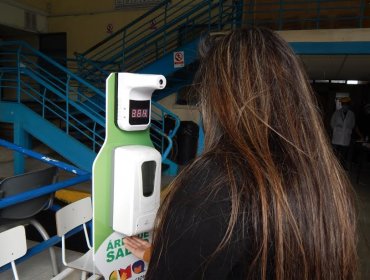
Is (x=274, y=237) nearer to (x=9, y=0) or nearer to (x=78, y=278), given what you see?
(x=78, y=278)

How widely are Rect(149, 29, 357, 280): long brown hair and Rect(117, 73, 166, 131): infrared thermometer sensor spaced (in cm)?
65

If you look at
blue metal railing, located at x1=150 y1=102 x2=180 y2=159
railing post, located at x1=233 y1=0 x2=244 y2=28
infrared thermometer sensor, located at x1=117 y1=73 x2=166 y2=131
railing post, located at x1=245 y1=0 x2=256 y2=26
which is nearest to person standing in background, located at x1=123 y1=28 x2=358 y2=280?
infrared thermometer sensor, located at x1=117 y1=73 x2=166 y2=131

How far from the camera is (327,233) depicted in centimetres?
77

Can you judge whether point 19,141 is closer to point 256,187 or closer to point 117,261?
point 117,261

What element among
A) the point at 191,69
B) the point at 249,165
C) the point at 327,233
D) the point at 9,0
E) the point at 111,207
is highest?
the point at 9,0

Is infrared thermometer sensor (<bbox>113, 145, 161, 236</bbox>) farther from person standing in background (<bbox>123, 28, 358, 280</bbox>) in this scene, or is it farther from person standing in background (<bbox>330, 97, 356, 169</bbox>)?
person standing in background (<bbox>330, 97, 356, 169</bbox>)

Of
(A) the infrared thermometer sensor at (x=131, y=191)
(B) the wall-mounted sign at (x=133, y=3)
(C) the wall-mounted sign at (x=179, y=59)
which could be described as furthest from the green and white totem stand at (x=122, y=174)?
(B) the wall-mounted sign at (x=133, y=3)

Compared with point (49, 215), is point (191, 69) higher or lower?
higher

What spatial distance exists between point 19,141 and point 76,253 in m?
2.44

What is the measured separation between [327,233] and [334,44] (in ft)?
14.6

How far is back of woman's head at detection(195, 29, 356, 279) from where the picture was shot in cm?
69

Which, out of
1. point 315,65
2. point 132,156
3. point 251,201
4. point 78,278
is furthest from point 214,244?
point 315,65

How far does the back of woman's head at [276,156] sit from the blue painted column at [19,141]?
425cm

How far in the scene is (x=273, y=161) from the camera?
730 mm
